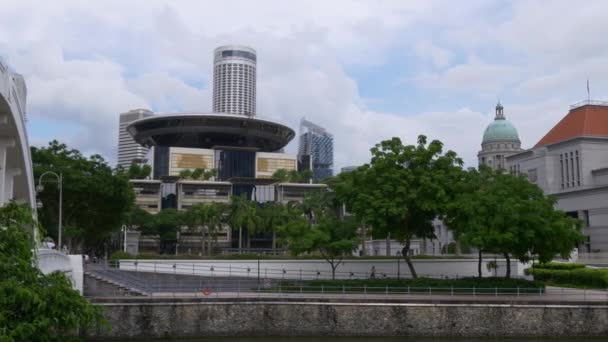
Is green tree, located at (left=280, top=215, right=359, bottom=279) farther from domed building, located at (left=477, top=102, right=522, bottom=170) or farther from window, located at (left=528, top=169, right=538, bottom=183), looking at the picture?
domed building, located at (left=477, top=102, right=522, bottom=170)

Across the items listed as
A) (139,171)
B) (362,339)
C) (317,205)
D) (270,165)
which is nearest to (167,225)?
(139,171)

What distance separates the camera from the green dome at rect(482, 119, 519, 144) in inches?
6447

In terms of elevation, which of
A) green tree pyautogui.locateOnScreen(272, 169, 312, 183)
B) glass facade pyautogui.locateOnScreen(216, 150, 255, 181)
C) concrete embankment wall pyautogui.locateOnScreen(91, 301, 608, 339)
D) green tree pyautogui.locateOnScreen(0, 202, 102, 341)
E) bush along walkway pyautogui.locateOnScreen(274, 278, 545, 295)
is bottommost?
concrete embankment wall pyautogui.locateOnScreen(91, 301, 608, 339)

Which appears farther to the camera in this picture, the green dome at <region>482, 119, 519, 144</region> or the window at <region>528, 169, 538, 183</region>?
the green dome at <region>482, 119, 519, 144</region>

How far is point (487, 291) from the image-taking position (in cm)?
4209

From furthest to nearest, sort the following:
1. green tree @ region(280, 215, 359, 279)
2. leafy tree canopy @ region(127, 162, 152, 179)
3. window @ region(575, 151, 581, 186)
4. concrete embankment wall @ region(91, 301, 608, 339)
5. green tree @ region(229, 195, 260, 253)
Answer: leafy tree canopy @ region(127, 162, 152, 179)
green tree @ region(229, 195, 260, 253)
window @ region(575, 151, 581, 186)
green tree @ region(280, 215, 359, 279)
concrete embankment wall @ region(91, 301, 608, 339)

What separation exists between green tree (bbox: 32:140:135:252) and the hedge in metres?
38.4

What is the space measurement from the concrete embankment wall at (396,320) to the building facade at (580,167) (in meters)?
45.9

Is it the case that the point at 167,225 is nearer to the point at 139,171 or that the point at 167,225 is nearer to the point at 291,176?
the point at 139,171

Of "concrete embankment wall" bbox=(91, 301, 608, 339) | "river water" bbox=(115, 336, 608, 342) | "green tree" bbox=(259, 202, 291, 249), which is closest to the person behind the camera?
"river water" bbox=(115, 336, 608, 342)

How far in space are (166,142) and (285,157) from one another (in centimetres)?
2651

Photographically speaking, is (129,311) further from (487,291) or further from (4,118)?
(487,291)

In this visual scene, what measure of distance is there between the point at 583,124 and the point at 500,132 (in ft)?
247

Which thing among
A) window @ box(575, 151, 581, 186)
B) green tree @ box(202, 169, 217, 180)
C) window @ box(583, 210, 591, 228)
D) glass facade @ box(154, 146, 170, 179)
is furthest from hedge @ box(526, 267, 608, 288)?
glass facade @ box(154, 146, 170, 179)
